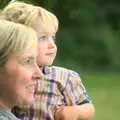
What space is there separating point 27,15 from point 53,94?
0.40 m

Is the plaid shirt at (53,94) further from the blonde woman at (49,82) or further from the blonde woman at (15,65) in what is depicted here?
the blonde woman at (15,65)

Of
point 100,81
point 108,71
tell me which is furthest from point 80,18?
point 100,81

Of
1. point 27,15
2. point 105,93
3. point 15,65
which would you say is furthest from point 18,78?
point 105,93

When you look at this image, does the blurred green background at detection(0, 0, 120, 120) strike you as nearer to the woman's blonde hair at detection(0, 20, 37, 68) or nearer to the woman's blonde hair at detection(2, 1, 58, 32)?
the woman's blonde hair at detection(2, 1, 58, 32)

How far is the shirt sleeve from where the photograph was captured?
3545 millimetres

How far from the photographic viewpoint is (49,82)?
3514 millimetres

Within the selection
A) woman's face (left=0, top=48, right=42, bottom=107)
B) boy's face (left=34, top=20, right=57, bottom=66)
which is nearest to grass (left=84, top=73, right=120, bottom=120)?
boy's face (left=34, top=20, right=57, bottom=66)

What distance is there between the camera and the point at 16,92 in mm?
2941

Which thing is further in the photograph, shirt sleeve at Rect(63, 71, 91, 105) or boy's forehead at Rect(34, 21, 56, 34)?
shirt sleeve at Rect(63, 71, 91, 105)

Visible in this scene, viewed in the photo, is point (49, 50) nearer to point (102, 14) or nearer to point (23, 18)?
point (23, 18)

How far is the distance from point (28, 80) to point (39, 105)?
0.53 metres

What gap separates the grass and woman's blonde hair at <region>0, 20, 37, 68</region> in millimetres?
7346

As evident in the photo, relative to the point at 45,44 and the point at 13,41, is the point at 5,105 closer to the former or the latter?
the point at 13,41

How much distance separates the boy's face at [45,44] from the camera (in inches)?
133
